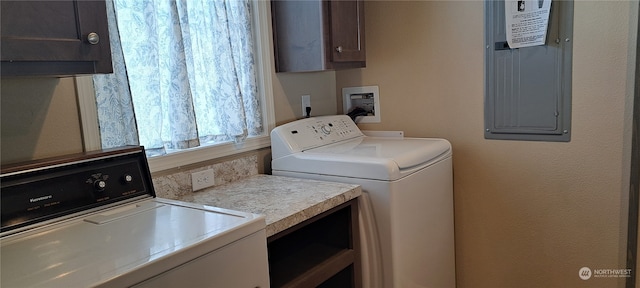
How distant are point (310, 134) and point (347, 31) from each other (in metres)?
0.56

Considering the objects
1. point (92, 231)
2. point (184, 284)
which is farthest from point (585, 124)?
point (92, 231)

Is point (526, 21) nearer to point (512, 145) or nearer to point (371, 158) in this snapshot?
point (512, 145)

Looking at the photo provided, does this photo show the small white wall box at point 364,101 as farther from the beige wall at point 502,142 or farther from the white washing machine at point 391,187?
the white washing machine at point 391,187

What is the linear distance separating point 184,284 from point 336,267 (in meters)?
0.79

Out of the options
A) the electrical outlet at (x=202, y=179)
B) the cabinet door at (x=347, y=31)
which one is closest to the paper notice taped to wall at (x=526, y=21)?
the cabinet door at (x=347, y=31)

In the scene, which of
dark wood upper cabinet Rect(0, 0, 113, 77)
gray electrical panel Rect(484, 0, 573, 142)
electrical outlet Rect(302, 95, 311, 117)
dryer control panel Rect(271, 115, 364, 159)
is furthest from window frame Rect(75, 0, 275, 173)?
gray electrical panel Rect(484, 0, 573, 142)

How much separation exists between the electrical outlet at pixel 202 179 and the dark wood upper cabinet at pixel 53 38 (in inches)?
28.7

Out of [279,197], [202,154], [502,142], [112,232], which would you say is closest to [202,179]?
[202,154]

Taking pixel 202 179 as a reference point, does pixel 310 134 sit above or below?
above

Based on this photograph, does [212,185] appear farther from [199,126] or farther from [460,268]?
[460,268]

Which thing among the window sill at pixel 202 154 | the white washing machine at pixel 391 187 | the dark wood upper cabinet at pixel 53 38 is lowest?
the white washing machine at pixel 391 187

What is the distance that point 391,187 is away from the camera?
1.72m

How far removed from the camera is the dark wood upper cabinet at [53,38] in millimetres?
1033

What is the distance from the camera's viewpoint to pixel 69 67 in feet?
3.76
